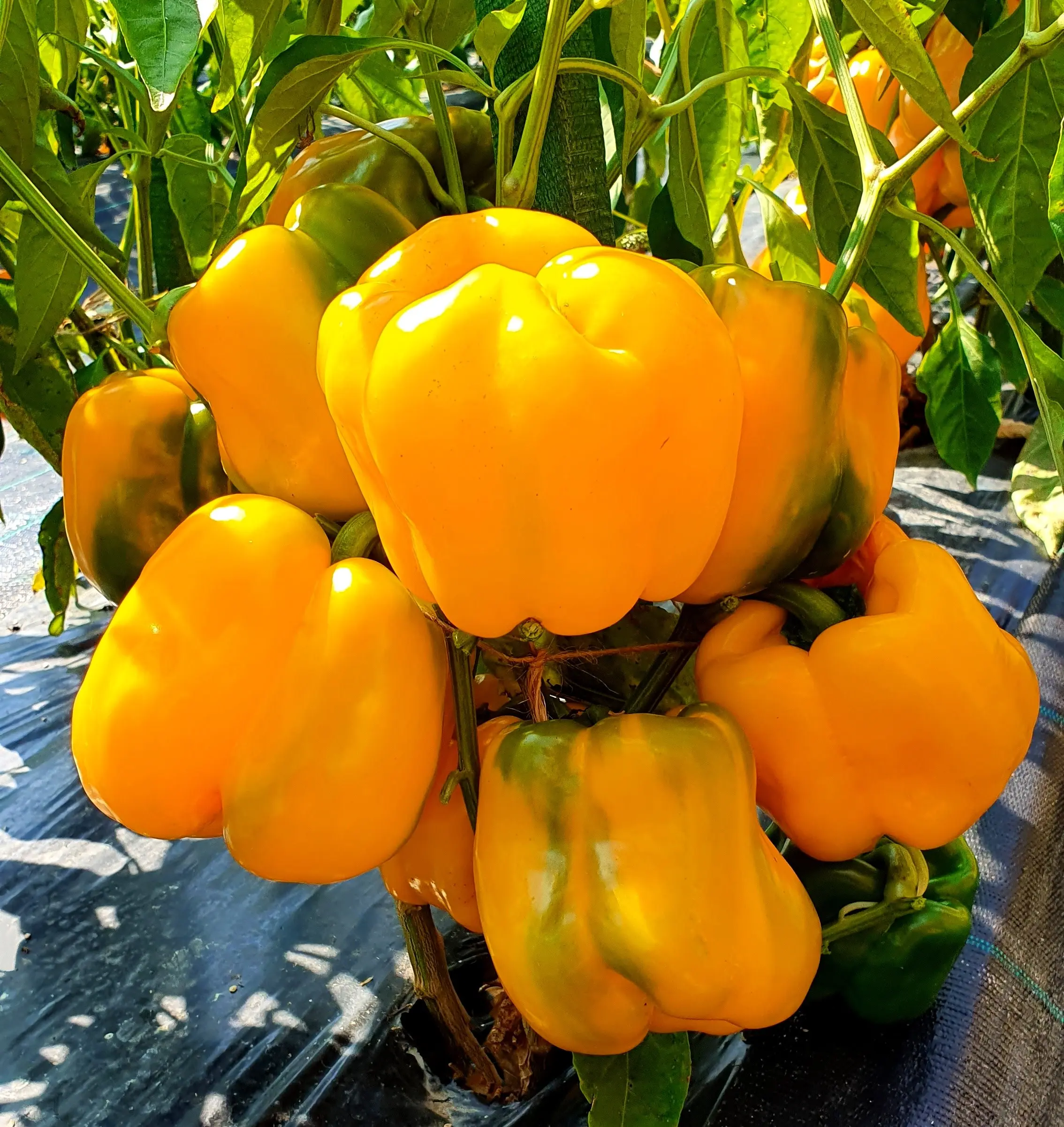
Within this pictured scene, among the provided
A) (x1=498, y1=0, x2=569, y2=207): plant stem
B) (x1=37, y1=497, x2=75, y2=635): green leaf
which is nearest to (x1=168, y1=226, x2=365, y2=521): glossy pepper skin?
(x1=498, y1=0, x2=569, y2=207): plant stem

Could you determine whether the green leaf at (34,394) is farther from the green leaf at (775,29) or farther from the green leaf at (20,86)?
the green leaf at (775,29)

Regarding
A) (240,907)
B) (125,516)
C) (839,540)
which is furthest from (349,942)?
(839,540)

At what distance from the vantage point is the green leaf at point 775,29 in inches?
26.8

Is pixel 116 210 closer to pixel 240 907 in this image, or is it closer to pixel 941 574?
pixel 240 907

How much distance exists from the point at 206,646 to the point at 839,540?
0.33 metres

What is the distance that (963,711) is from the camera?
0.48 metres

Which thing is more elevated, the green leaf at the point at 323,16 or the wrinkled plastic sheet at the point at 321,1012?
the green leaf at the point at 323,16

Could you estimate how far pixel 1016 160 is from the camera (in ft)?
1.85

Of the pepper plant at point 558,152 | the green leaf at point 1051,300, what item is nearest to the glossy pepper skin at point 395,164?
the pepper plant at point 558,152

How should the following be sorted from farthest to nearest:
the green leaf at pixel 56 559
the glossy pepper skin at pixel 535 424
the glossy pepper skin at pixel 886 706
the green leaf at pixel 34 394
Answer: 1. the green leaf at pixel 56 559
2. the green leaf at pixel 34 394
3. the glossy pepper skin at pixel 886 706
4. the glossy pepper skin at pixel 535 424

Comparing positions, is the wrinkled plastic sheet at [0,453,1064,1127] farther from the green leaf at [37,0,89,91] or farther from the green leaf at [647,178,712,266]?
the green leaf at [37,0,89,91]

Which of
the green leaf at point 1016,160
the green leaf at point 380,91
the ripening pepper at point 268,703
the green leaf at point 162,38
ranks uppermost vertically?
the green leaf at point 162,38

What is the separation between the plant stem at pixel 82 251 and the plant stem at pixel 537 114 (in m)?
0.22

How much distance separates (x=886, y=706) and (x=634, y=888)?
16 cm
